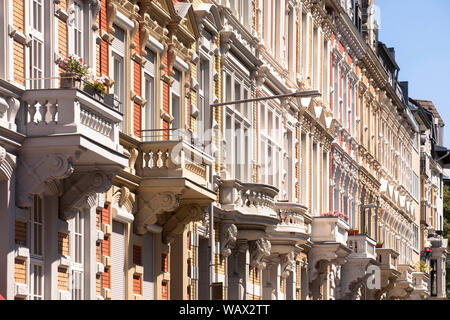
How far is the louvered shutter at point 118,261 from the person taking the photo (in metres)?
27.5

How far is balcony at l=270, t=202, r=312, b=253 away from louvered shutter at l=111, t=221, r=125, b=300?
44.1 feet

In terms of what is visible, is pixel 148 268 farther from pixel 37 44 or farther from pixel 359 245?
pixel 359 245

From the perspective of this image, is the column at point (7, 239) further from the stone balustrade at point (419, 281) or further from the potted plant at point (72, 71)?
the stone balustrade at point (419, 281)

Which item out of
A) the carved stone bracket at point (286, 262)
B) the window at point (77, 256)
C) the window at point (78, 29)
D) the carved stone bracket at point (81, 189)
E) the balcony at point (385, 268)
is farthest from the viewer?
the balcony at point (385, 268)

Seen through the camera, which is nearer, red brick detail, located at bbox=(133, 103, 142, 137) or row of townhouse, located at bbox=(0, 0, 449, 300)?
row of townhouse, located at bbox=(0, 0, 449, 300)

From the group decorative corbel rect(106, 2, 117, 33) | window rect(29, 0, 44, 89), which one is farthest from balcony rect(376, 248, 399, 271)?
window rect(29, 0, 44, 89)

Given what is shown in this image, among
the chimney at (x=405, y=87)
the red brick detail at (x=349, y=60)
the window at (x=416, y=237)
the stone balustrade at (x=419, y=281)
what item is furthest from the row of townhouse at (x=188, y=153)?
the chimney at (x=405, y=87)

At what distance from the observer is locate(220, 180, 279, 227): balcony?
116 feet

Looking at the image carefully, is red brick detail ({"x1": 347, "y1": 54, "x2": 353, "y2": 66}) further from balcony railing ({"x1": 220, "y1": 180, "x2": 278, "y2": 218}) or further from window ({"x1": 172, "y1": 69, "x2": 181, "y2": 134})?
window ({"x1": 172, "y1": 69, "x2": 181, "y2": 134})

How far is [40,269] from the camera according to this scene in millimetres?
23578

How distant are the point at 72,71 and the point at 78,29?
2.66 m

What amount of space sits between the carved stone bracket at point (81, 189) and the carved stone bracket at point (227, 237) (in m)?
11.6

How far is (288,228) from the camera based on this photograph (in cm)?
4159
